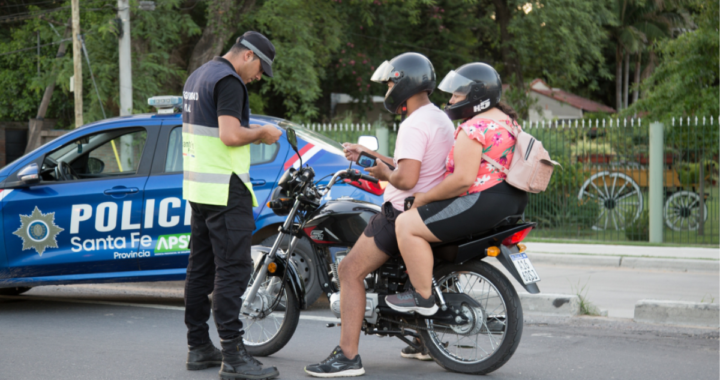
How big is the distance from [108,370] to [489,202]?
2421mm

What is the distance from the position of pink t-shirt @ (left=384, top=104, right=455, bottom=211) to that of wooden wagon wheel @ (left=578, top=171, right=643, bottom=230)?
9150mm

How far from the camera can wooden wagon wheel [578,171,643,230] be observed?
41.1 ft

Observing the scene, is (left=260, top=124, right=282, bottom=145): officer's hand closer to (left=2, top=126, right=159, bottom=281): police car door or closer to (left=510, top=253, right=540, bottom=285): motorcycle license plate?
(left=510, top=253, right=540, bottom=285): motorcycle license plate

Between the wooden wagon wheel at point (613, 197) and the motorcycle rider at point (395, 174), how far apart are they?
9.17m

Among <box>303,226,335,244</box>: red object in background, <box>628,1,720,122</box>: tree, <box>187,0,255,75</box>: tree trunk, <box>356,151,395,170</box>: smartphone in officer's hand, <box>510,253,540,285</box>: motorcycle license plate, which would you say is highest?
<box>187,0,255,75</box>: tree trunk

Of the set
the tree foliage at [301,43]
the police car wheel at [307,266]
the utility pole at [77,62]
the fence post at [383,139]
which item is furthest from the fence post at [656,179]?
the utility pole at [77,62]

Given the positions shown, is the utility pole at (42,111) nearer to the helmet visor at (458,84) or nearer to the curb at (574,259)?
the curb at (574,259)

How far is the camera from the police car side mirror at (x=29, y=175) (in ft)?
19.9

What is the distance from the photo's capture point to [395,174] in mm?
4098

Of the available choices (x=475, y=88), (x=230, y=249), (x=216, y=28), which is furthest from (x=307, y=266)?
(x=216, y=28)

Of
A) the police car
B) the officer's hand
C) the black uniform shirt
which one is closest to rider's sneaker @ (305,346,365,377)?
the officer's hand

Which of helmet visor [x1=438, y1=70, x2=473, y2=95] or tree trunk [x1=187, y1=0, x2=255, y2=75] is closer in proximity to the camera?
helmet visor [x1=438, y1=70, x2=473, y2=95]

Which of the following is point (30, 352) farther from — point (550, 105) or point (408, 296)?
point (550, 105)

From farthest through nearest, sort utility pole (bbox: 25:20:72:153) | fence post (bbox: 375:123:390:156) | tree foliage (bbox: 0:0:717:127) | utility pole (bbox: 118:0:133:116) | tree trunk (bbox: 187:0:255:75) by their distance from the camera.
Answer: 1. utility pole (bbox: 25:20:72:153)
2. tree trunk (bbox: 187:0:255:75)
3. tree foliage (bbox: 0:0:717:127)
4. utility pole (bbox: 118:0:133:116)
5. fence post (bbox: 375:123:390:156)
